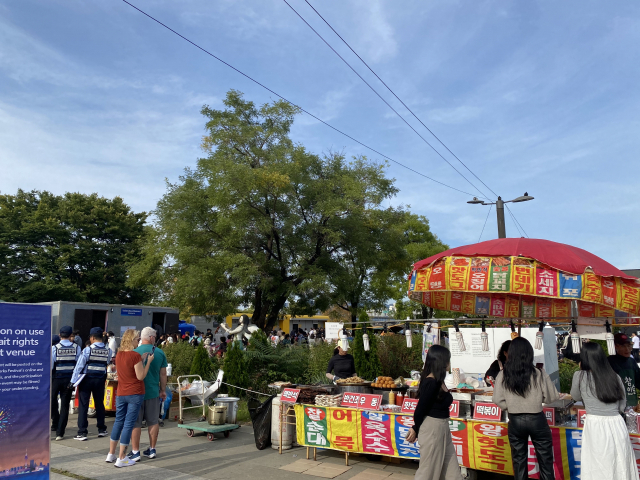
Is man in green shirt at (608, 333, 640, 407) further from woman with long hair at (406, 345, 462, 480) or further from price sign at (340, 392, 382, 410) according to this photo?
price sign at (340, 392, 382, 410)

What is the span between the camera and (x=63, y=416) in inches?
344

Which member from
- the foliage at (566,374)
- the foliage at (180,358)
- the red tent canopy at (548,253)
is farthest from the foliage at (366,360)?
the red tent canopy at (548,253)

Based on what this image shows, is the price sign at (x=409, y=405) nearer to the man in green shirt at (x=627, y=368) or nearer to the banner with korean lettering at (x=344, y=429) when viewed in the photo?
the banner with korean lettering at (x=344, y=429)

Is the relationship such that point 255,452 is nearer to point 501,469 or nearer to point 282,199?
point 501,469

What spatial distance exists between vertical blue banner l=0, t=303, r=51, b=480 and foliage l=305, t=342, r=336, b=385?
7.86 m

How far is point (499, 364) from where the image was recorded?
744cm

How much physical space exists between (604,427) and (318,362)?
31.5ft

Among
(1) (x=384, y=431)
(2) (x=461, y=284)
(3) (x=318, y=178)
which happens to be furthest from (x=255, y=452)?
(3) (x=318, y=178)

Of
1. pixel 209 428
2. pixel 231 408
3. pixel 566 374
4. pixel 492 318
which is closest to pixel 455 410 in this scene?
pixel 492 318

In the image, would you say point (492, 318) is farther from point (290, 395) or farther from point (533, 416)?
point (290, 395)

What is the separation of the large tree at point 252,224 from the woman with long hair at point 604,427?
1524 centimetres

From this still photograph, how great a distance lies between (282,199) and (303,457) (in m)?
15.2

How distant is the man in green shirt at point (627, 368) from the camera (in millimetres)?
6191

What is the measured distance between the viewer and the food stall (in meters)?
5.08
